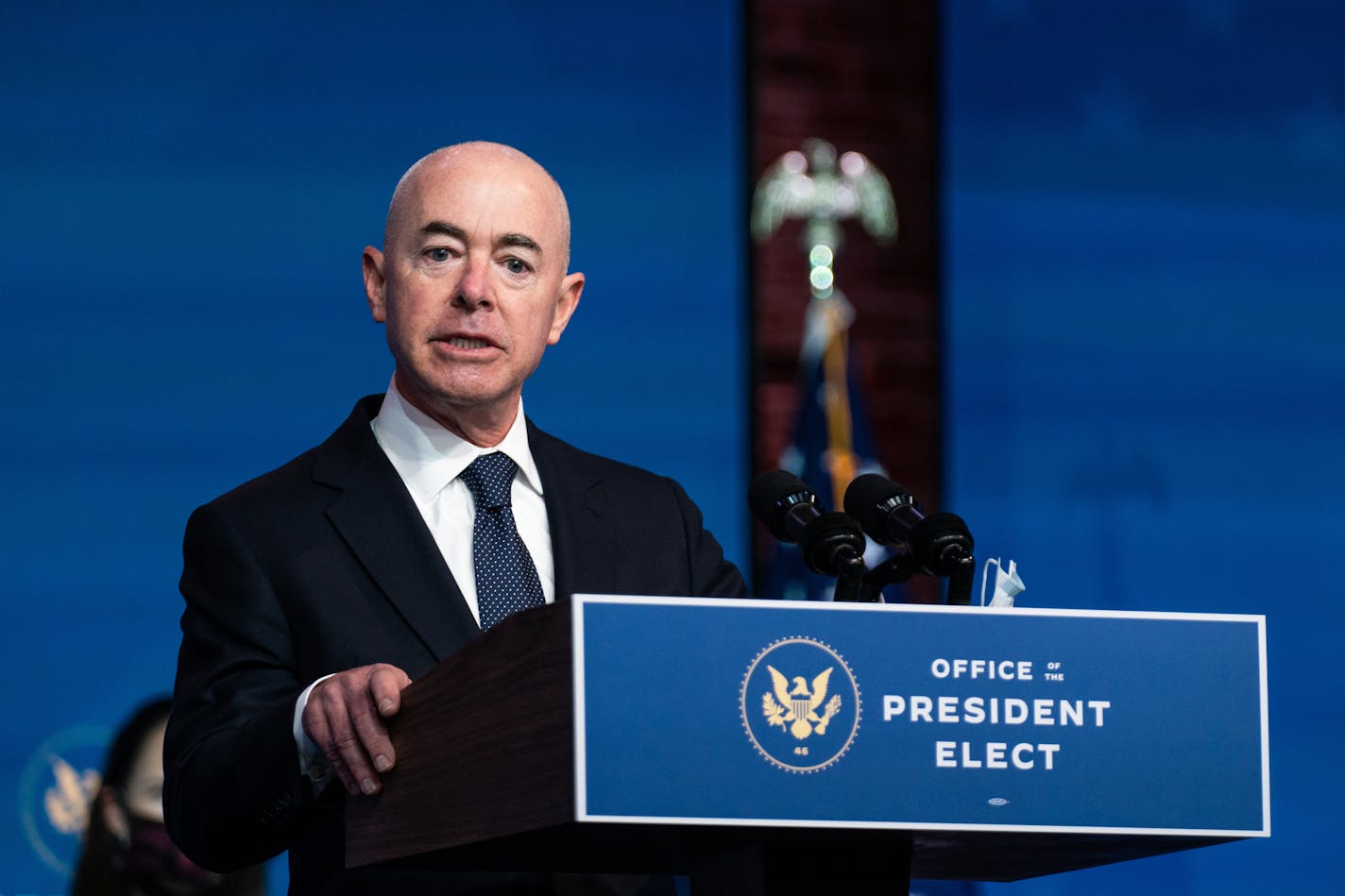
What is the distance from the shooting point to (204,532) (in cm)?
195

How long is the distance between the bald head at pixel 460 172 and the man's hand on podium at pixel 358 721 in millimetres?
657

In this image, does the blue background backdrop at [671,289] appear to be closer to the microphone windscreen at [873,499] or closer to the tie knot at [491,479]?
the tie knot at [491,479]

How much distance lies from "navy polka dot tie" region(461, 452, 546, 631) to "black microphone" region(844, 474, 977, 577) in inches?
13.3

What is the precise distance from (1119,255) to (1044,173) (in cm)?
24

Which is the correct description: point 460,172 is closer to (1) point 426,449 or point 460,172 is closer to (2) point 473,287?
(2) point 473,287

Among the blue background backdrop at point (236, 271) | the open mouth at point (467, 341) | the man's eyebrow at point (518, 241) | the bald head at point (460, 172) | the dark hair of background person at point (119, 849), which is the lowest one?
the dark hair of background person at point (119, 849)

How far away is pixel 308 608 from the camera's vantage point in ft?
6.08

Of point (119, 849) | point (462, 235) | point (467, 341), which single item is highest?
point (462, 235)

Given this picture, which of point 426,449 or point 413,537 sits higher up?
point 426,449

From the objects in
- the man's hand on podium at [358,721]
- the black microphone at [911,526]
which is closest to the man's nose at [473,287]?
the black microphone at [911,526]

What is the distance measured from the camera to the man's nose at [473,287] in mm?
1982

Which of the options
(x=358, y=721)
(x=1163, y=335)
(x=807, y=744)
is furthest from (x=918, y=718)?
(x=1163, y=335)

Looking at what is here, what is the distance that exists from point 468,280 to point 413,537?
0.93ft

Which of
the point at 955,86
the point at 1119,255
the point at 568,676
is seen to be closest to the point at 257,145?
the point at 955,86
